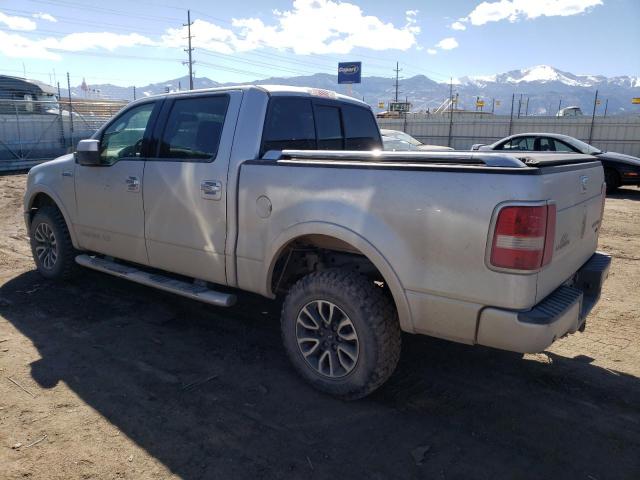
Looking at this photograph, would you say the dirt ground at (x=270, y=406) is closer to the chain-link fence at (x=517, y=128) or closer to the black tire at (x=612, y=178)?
the black tire at (x=612, y=178)

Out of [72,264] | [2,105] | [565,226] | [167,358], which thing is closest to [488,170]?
[565,226]

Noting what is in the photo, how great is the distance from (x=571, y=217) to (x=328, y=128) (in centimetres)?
220

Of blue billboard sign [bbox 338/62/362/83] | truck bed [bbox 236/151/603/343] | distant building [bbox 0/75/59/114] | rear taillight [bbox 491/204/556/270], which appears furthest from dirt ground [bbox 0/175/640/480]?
blue billboard sign [bbox 338/62/362/83]

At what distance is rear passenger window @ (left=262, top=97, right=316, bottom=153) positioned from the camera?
3859mm

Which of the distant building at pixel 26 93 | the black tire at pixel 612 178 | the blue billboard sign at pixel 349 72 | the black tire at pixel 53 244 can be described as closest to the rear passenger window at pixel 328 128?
the black tire at pixel 53 244

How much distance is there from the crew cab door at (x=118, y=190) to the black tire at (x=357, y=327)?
75.0 inches

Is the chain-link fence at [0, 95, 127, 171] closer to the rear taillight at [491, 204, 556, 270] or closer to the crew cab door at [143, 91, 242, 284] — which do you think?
the crew cab door at [143, 91, 242, 284]

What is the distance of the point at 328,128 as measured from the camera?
4.45 metres

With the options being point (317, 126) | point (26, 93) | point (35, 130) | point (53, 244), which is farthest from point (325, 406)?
point (26, 93)

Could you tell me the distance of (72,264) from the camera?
217 inches

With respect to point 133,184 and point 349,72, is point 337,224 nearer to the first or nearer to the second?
point 133,184

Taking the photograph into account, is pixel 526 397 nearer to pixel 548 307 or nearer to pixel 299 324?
pixel 548 307

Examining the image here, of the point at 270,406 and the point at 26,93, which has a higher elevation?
the point at 26,93

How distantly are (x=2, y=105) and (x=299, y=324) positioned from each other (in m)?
19.0
